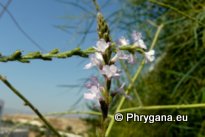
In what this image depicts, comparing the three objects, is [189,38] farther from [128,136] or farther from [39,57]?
[39,57]

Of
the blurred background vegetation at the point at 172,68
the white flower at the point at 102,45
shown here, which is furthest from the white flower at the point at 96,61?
the blurred background vegetation at the point at 172,68

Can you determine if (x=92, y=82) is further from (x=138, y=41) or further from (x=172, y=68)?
(x=172, y=68)

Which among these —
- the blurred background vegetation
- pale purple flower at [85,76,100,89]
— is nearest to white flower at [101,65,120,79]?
pale purple flower at [85,76,100,89]

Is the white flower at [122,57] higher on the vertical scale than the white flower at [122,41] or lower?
lower

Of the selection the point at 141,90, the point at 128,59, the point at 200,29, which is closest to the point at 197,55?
the point at 200,29

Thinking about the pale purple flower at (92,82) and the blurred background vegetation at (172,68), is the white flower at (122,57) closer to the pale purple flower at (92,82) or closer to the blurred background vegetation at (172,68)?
the pale purple flower at (92,82)

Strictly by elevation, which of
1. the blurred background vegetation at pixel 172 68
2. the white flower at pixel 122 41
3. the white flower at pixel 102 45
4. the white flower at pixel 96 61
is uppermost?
the white flower at pixel 102 45

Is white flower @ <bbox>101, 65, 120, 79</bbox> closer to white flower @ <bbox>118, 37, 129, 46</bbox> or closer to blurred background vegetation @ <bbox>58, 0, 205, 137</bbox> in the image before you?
white flower @ <bbox>118, 37, 129, 46</bbox>
